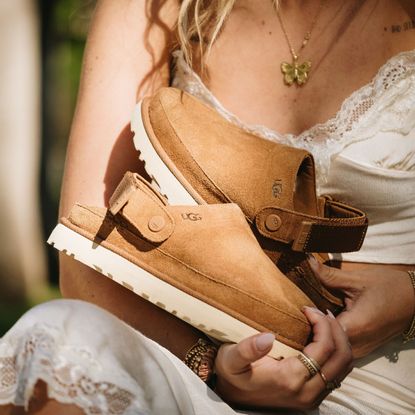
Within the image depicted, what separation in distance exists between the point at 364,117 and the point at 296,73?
169mm

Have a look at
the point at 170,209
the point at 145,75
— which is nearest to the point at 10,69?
the point at 145,75

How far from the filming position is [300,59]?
1295mm

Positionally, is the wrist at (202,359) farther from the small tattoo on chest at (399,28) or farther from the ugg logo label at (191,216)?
the small tattoo on chest at (399,28)

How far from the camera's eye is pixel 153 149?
3.66 feet

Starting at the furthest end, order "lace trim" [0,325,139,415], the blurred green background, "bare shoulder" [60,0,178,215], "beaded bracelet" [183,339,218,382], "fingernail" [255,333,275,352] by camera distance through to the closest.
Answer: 1. the blurred green background
2. "bare shoulder" [60,0,178,215]
3. "beaded bracelet" [183,339,218,382]
4. "fingernail" [255,333,275,352]
5. "lace trim" [0,325,139,415]

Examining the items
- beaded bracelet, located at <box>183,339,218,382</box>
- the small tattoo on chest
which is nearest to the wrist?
beaded bracelet, located at <box>183,339,218,382</box>

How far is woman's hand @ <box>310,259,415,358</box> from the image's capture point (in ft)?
3.66

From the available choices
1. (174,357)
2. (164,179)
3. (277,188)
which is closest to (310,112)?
(277,188)

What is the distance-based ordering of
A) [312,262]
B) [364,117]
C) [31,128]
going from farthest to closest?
[31,128], [364,117], [312,262]

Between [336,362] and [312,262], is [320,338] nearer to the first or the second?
[336,362]

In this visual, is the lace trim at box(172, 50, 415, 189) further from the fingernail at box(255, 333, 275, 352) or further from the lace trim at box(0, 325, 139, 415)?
the lace trim at box(0, 325, 139, 415)

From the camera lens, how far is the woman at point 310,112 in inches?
44.9

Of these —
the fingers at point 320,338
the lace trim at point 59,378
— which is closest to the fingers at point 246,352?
the fingers at point 320,338

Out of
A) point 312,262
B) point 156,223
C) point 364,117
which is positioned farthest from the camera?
point 364,117
